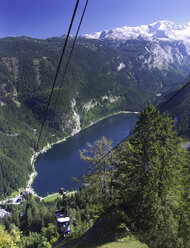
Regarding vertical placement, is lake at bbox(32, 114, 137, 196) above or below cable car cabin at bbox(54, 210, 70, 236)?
below

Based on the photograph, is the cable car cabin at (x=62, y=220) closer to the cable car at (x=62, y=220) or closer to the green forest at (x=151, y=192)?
the cable car at (x=62, y=220)

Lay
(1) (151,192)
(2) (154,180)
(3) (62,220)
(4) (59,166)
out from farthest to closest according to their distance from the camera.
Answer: (4) (59,166), (3) (62,220), (2) (154,180), (1) (151,192)

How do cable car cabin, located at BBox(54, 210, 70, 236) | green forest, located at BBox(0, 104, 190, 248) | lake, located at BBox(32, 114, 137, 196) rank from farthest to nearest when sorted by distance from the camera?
lake, located at BBox(32, 114, 137, 196)
cable car cabin, located at BBox(54, 210, 70, 236)
green forest, located at BBox(0, 104, 190, 248)

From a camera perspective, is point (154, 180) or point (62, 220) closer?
point (154, 180)

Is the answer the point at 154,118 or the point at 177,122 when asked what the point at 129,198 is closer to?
the point at 154,118

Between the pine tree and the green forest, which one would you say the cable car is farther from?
the pine tree

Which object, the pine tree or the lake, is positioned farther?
the lake

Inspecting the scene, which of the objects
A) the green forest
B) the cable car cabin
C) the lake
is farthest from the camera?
the lake

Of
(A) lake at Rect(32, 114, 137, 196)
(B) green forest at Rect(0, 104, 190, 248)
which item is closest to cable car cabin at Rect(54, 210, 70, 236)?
(B) green forest at Rect(0, 104, 190, 248)

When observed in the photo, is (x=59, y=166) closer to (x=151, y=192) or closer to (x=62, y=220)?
(x=62, y=220)

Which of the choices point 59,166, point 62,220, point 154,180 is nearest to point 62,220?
point 62,220

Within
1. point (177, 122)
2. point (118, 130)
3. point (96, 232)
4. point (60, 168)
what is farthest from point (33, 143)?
point (96, 232)
